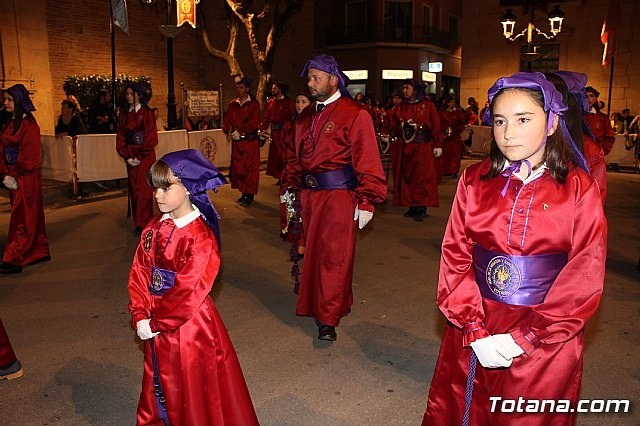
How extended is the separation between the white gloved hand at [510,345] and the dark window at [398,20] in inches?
1549

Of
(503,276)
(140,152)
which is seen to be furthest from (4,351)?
(140,152)

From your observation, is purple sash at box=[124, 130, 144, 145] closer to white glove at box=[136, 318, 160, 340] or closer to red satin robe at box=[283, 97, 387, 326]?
red satin robe at box=[283, 97, 387, 326]

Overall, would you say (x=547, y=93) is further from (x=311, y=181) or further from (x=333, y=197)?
(x=311, y=181)

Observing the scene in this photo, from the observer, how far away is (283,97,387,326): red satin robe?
4.83 meters

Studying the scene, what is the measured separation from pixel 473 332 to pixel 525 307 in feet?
0.78

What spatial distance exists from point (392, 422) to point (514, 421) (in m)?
1.43

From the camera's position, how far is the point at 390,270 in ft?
23.3

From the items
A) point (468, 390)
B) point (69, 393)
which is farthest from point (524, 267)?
point (69, 393)

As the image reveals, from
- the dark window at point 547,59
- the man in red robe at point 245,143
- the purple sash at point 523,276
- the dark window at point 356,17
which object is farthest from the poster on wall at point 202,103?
the dark window at point 356,17

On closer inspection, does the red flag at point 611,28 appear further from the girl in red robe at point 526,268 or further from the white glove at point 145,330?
the white glove at point 145,330

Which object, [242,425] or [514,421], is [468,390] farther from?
[242,425]

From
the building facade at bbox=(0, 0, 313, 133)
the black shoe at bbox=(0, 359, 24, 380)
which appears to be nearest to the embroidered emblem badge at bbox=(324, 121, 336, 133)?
the black shoe at bbox=(0, 359, 24, 380)

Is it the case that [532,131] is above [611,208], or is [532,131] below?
above

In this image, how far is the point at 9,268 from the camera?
6895 millimetres
